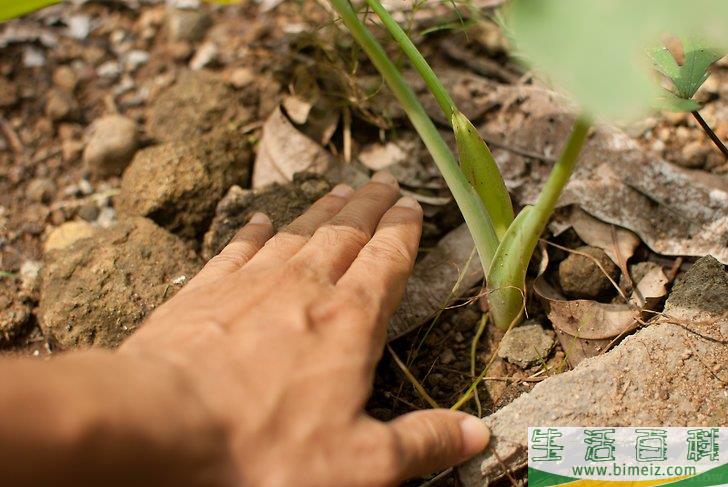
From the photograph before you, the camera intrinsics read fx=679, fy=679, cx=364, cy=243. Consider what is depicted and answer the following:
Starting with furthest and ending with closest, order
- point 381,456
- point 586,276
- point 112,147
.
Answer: point 112,147, point 586,276, point 381,456

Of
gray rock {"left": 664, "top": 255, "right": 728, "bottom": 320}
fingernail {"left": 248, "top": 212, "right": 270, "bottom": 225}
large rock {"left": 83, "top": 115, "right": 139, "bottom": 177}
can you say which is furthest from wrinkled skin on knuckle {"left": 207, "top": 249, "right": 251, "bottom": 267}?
A: gray rock {"left": 664, "top": 255, "right": 728, "bottom": 320}

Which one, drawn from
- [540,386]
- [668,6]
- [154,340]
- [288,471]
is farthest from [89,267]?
[668,6]

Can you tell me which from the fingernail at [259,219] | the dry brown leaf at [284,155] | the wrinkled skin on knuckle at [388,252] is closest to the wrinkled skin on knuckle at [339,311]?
the wrinkled skin on knuckle at [388,252]

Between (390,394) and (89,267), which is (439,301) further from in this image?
(89,267)

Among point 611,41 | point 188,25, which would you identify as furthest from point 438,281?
point 188,25

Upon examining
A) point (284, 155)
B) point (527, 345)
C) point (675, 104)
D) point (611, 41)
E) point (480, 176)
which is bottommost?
point (527, 345)

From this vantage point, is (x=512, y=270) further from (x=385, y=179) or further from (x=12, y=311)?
(x=12, y=311)

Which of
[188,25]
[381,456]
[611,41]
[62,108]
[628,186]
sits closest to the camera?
[611,41]
